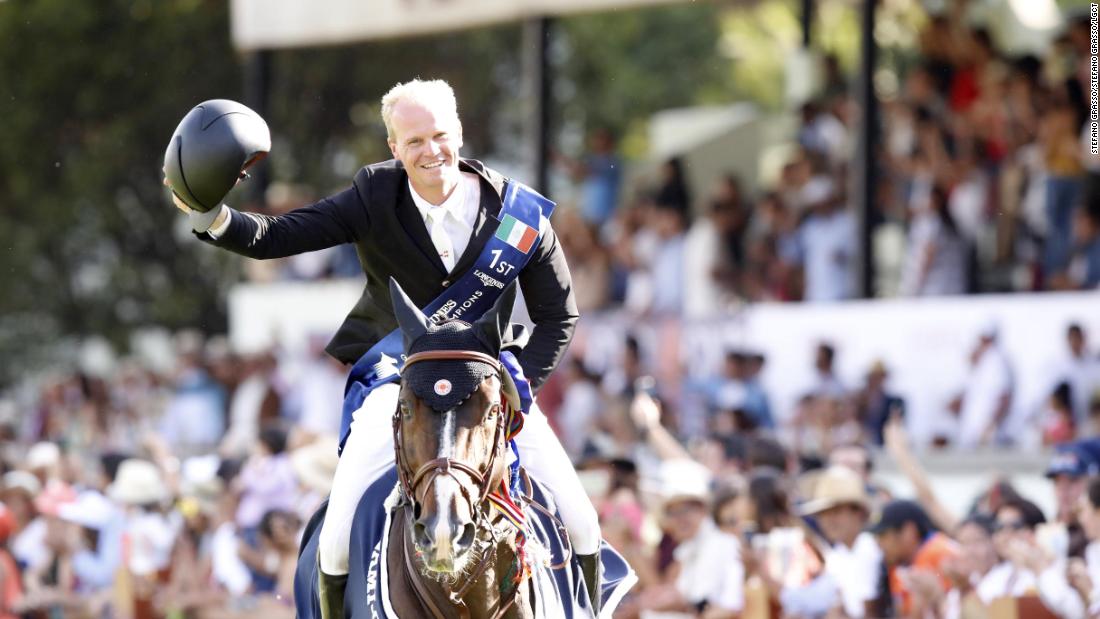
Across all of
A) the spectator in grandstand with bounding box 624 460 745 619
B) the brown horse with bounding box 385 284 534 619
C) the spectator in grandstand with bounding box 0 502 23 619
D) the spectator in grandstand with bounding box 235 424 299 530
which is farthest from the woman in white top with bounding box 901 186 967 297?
the brown horse with bounding box 385 284 534 619

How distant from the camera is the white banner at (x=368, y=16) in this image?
1908 cm

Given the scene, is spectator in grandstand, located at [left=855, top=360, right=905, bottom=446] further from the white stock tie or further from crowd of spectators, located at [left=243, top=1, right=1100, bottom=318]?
the white stock tie

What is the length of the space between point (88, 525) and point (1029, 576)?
26.5ft

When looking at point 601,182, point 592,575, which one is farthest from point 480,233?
point 601,182

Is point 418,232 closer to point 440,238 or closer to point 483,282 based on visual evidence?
point 440,238

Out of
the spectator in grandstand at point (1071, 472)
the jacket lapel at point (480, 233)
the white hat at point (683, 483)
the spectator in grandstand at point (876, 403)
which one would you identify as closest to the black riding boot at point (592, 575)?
the jacket lapel at point (480, 233)

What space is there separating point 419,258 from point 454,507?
1.29 metres

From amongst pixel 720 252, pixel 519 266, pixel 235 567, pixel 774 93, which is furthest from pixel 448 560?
pixel 774 93

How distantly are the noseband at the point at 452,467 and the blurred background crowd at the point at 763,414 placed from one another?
3871 mm

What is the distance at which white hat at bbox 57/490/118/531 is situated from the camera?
48.5 feet

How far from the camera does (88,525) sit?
14.8 metres

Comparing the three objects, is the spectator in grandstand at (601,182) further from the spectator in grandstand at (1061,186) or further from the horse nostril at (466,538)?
the horse nostril at (466,538)

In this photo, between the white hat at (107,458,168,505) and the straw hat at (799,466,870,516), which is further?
the white hat at (107,458,168,505)

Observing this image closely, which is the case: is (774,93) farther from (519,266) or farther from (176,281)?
(519,266)
